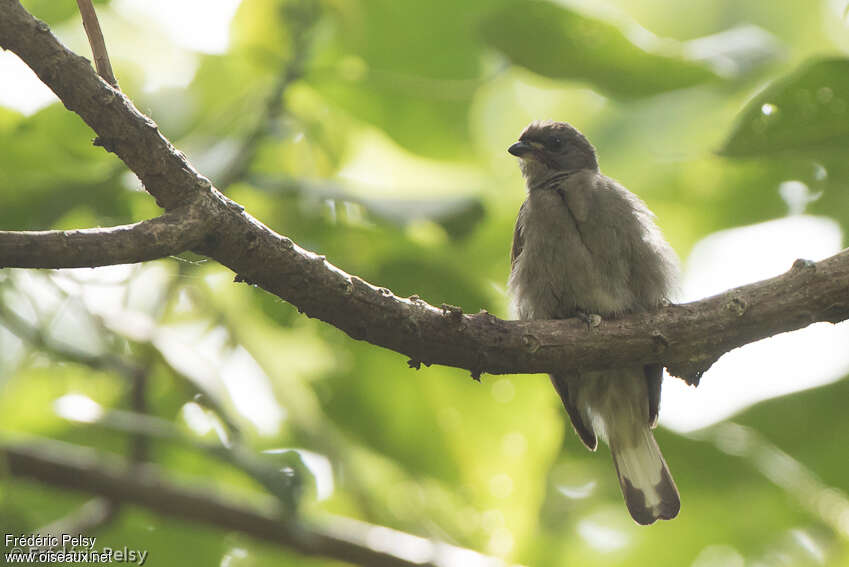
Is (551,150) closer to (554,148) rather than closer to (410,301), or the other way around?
(554,148)

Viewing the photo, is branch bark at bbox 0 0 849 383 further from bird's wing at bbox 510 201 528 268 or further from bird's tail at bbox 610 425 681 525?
bird's tail at bbox 610 425 681 525

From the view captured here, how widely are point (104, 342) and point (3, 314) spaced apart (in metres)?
0.42

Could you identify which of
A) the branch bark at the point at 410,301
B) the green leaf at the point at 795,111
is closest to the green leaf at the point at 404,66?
the green leaf at the point at 795,111

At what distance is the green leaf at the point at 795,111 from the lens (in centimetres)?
304

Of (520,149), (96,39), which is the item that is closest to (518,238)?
(520,149)

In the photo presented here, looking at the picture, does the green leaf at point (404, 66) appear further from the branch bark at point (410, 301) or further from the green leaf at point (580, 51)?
the branch bark at point (410, 301)

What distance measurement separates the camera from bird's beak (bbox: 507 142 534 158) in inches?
184

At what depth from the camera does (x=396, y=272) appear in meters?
3.88

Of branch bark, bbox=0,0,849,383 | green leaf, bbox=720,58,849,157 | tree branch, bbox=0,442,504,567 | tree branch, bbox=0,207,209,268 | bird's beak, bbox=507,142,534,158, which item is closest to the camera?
tree branch, bbox=0,207,209,268

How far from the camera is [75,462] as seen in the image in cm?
389

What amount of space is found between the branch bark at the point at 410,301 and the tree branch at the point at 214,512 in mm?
1430

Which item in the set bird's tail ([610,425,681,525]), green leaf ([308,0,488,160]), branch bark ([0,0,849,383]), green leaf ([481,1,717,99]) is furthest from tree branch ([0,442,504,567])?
green leaf ([481,1,717,99])

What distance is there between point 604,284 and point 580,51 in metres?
0.93

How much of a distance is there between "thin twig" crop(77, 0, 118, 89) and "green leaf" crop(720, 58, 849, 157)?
194 cm
